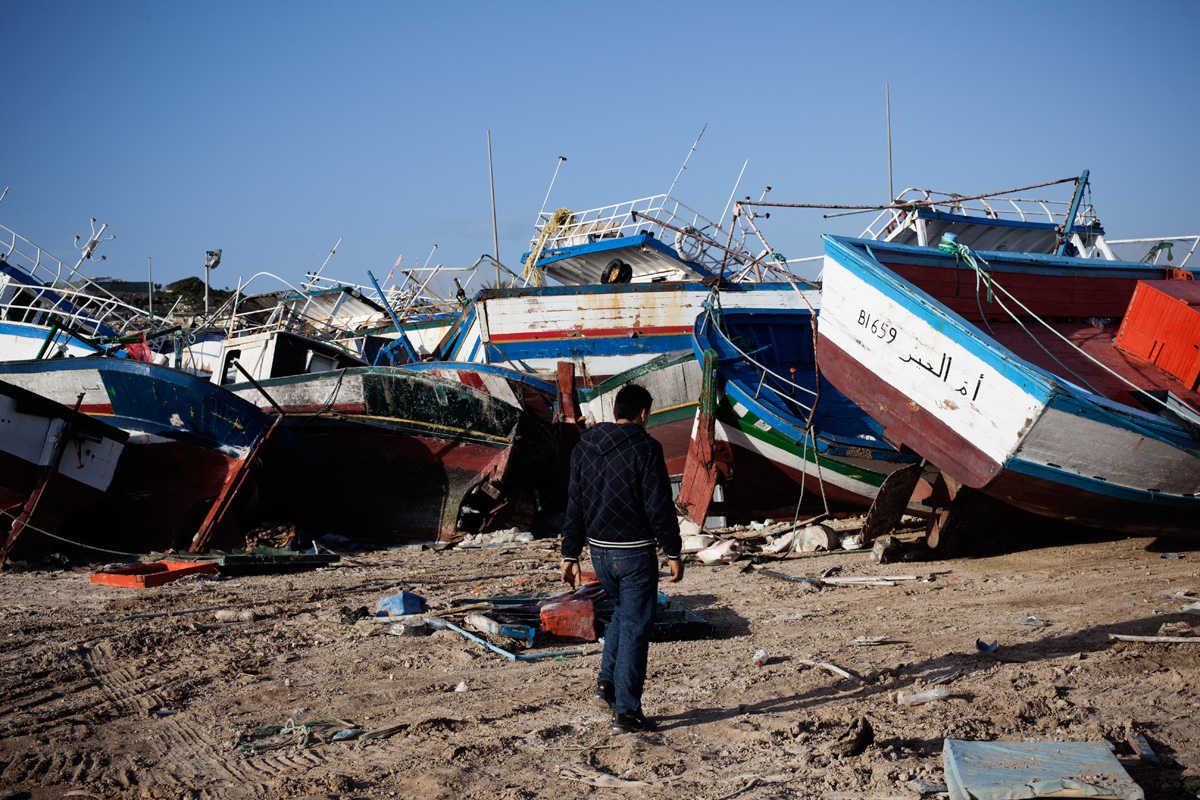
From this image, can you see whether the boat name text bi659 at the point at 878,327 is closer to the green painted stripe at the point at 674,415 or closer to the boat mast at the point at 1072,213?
the green painted stripe at the point at 674,415

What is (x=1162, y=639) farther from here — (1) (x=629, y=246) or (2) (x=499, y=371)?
(1) (x=629, y=246)

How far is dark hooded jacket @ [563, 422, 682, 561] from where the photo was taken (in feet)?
11.9

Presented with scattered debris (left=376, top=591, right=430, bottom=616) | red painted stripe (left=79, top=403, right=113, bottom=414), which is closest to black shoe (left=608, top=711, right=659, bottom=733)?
scattered debris (left=376, top=591, right=430, bottom=616)

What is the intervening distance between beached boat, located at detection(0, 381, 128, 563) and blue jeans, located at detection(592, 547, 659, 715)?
7204mm

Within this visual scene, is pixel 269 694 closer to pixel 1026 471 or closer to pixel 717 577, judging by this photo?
pixel 717 577

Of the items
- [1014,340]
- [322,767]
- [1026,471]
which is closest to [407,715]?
[322,767]

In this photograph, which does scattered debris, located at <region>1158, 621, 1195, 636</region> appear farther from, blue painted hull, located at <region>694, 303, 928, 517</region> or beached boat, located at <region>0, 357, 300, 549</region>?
beached boat, located at <region>0, 357, 300, 549</region>

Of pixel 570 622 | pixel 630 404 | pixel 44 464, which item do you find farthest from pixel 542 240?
pixel 630 404

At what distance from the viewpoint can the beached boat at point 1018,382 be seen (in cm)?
627

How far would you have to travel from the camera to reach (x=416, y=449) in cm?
1073

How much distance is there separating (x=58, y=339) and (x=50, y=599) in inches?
440

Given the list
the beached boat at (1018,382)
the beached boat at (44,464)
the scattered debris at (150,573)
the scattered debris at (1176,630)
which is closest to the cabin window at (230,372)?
the beached boat at (44,464)

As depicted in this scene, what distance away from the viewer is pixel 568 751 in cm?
338

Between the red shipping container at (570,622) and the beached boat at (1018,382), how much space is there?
133 inches
